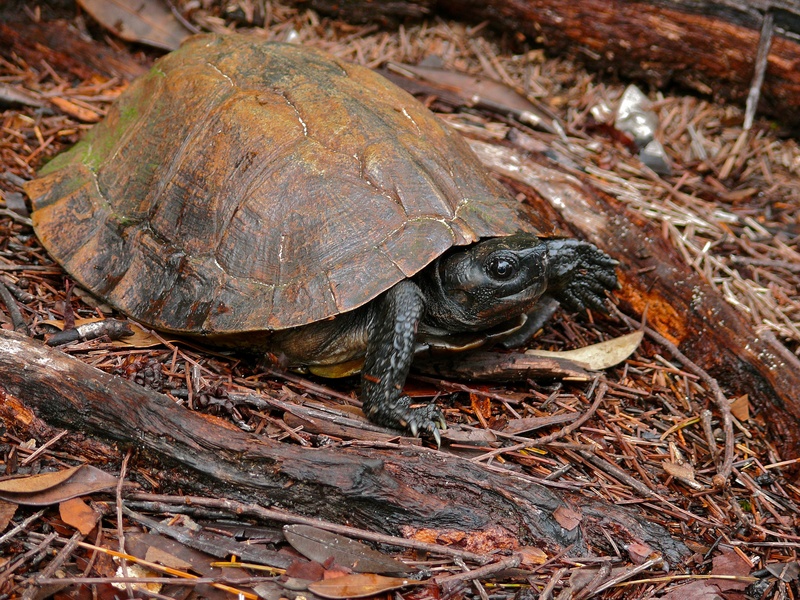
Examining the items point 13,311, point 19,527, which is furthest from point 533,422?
point 13,311

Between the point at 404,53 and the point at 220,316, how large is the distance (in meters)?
3.67

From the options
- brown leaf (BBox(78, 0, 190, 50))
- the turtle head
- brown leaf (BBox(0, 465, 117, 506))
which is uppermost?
brown leaf (BBox(78, 0, 190, 50))

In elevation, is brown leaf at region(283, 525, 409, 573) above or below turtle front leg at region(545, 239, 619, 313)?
below

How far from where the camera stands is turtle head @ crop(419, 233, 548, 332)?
12.3 feet

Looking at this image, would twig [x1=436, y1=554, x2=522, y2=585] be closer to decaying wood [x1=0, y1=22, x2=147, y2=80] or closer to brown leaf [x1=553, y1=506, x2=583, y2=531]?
brown leaf [x1=553, y1=506, x2=583, y2=531]

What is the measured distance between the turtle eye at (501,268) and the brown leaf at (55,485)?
2134 mm

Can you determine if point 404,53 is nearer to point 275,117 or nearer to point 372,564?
point 275,117

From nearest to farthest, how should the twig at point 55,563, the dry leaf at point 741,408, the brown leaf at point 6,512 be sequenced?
the twig at point 55,563 → the brown leaf at point 6,512 → the dry leaf at point 741,408

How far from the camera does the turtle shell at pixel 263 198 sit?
3734 millimetres

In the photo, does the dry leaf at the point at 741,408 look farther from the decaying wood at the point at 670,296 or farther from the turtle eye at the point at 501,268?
the turtle eye at the point at 501,268

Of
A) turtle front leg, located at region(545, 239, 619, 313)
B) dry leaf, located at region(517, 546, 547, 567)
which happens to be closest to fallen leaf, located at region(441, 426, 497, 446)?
dry leaf, located at region(517, 546, 547, 567)

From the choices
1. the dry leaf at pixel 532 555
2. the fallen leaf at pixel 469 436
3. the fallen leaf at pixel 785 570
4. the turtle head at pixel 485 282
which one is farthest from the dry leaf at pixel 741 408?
the dry leaf at pixel 532 555

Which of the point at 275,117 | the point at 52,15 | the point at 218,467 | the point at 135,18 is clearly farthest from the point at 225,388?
the point at 52,15

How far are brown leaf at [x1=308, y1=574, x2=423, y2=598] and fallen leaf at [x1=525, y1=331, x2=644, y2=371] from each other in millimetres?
1796
